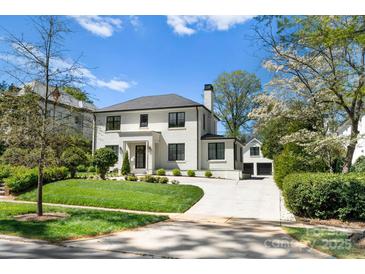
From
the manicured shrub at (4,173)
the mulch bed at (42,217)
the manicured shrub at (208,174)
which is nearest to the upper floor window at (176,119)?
the manicured shrub at (208,174)

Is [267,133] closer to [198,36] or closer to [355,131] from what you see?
[355,131]

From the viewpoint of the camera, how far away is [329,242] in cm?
598

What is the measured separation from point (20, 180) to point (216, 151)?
1432 centimetres

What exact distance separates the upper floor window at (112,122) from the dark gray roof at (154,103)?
714 millimetres

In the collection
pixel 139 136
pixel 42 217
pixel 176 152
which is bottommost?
pixel 42 217

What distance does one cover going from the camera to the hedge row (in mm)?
13991

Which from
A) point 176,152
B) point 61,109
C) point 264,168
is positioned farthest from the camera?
point 264,168

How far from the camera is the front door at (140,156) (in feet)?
80.5

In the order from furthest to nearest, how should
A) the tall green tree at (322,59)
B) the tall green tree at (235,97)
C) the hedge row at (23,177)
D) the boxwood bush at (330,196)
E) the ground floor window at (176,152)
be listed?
1. the tall green tree at (235,97)
2. the ground floor window at (176,152)
3. the hedge row at (23,177)
4. the boxwood bush at (330,196)
5. the tall green tree at (322,59)

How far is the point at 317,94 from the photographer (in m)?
13.2

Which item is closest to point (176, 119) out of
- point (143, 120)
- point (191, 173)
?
Result: point (143, 120)

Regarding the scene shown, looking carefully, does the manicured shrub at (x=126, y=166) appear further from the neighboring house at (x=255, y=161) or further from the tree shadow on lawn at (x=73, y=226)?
the neighboring house at (x=255, y=161)

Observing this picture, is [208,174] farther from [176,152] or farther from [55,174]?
[55,174]
